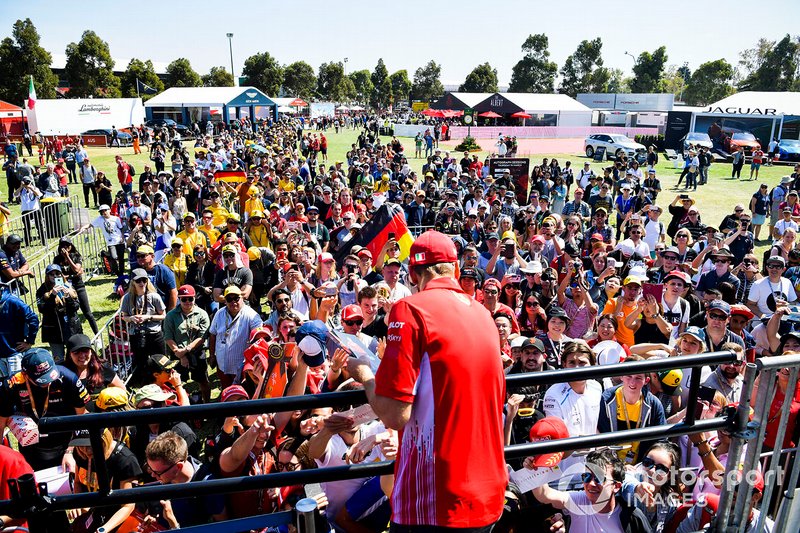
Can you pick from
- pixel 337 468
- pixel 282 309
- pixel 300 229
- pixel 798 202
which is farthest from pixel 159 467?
pixel 798 202

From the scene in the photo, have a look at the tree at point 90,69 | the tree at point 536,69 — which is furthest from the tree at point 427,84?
the tree at point 90,69

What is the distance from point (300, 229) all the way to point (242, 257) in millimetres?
2316

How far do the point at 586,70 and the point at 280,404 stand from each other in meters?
128

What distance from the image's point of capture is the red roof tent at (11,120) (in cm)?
4479

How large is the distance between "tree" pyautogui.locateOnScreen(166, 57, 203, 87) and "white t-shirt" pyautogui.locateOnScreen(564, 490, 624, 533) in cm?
8999

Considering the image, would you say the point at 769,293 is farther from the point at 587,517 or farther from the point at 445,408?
the point at 445,408

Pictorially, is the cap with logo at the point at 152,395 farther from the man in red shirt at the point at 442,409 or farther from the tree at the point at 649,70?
the tree at the point at 649,70

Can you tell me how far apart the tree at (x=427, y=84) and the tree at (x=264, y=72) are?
3954 cm

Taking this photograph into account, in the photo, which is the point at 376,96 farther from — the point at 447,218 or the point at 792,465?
the point at 792,465

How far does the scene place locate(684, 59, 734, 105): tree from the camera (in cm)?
9538

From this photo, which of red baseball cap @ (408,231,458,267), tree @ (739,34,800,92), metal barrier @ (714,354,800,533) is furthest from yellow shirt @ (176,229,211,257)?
tree @ (739,34,800,92)

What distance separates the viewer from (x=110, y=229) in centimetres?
1242

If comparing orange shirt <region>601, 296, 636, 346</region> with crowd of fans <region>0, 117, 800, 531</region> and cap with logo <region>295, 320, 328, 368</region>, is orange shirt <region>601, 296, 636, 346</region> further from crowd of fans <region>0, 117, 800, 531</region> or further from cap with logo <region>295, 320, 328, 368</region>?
cap with logo <region>295, 320, 328, 368</region>

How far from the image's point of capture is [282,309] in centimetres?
684
